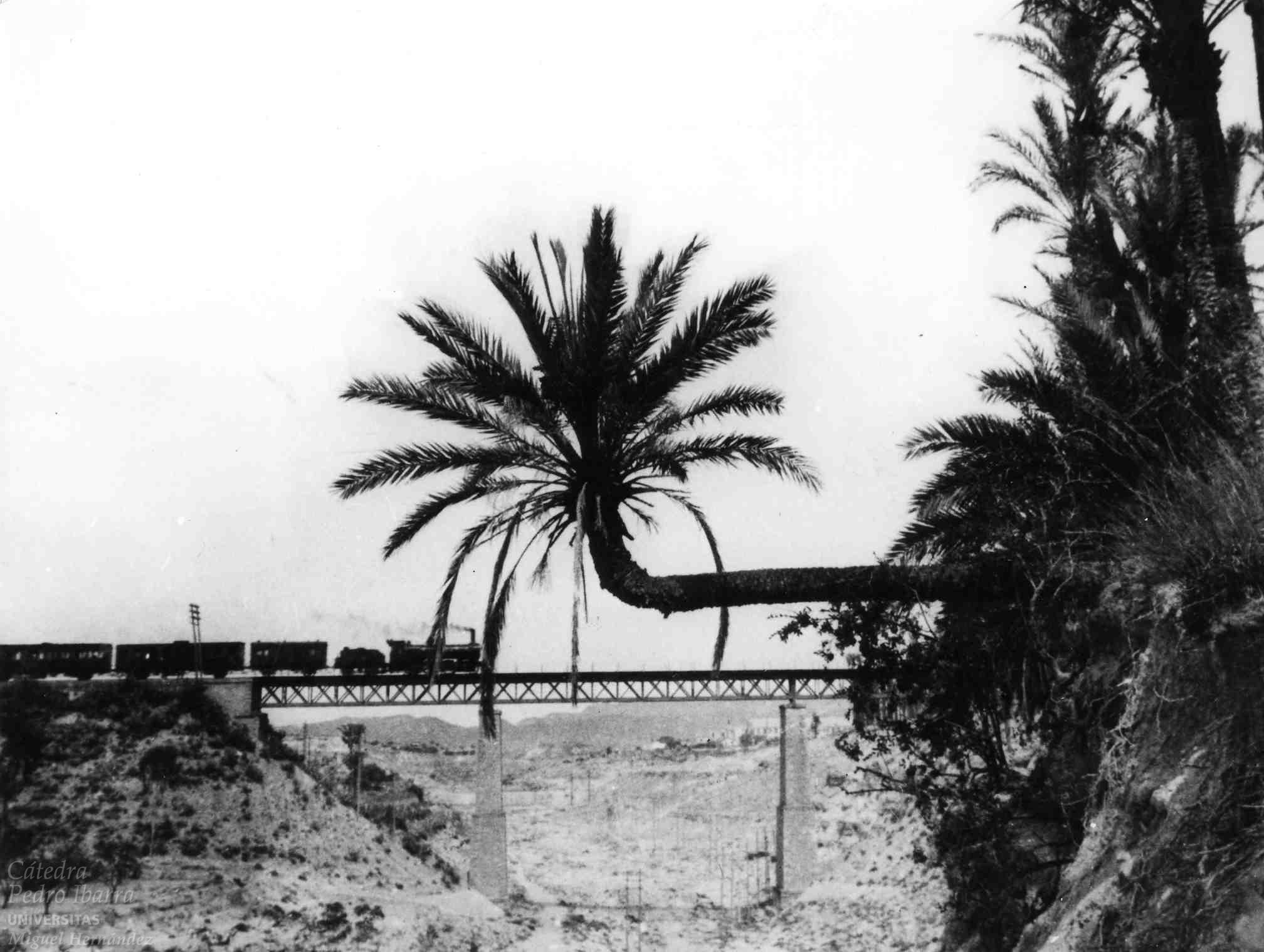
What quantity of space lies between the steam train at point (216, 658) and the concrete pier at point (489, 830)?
301 centimetres

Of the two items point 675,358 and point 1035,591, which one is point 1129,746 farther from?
point 675,358

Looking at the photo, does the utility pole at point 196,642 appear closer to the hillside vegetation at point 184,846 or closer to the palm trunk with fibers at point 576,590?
the hillside vegetation at point 184,846

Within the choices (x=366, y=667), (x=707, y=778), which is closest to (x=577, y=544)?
(x=366, y=667)

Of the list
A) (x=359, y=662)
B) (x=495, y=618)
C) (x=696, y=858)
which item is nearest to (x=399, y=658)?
(x=359, y=662)

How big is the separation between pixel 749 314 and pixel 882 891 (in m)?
16.6

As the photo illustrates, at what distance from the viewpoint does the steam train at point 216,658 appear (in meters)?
30.7

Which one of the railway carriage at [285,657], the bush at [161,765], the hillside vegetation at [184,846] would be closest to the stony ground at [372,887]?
the hillside vegetation at [184,846]

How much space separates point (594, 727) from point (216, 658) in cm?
7670

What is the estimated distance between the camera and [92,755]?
1041 inches

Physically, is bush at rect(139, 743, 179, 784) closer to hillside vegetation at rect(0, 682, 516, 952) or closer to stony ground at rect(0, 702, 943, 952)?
hillside vegetation at rect(0, 682, 516, 952)

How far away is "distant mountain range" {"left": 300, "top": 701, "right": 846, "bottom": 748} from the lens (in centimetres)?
8675

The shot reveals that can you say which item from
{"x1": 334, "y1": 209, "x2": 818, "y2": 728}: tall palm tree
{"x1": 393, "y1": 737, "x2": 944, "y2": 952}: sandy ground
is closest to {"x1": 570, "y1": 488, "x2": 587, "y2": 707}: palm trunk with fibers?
{"x1": 334, "y1": 209, "x2": 818, "y2": 728}: tall palm tree

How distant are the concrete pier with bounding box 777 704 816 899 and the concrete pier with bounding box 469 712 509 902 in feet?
26.5

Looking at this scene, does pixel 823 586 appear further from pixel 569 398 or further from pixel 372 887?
pixel 372 887
